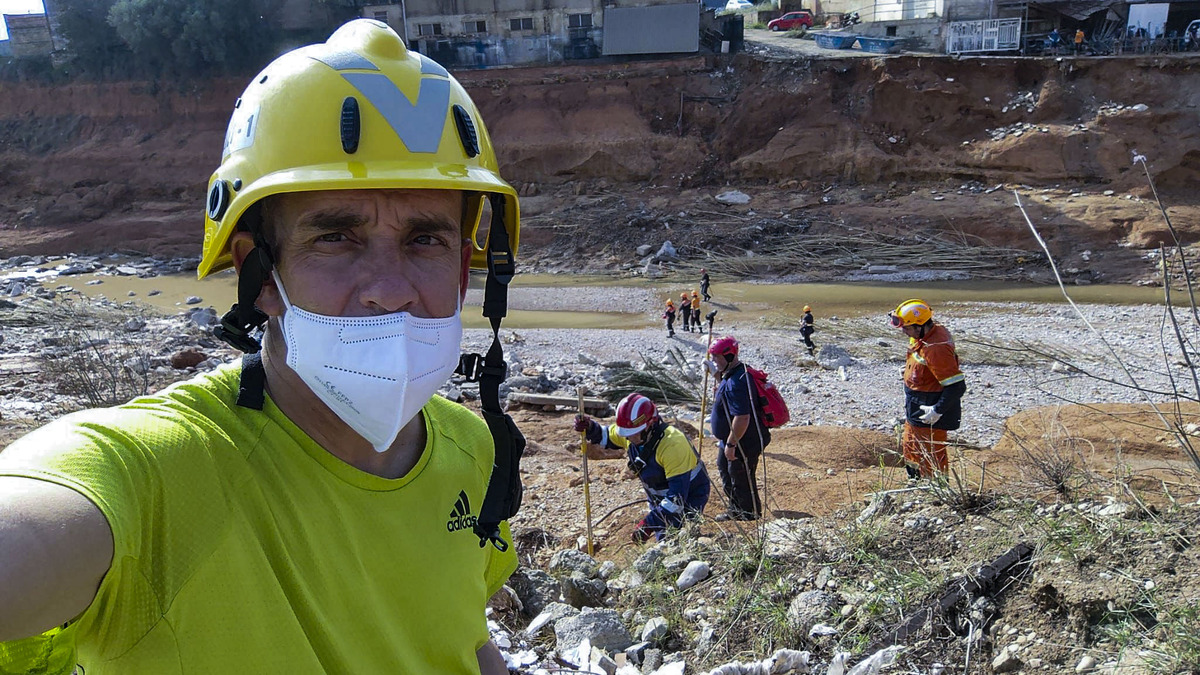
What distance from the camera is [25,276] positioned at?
2683cm

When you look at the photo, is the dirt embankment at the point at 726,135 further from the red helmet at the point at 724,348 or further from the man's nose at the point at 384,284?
the man's nose at the point at 384,284

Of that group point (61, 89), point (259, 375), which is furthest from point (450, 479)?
point (61, 89)

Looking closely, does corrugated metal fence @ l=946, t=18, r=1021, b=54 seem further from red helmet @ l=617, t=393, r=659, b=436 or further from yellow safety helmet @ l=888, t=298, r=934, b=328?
red helmet @ l=617, t=393, r=659, b=436

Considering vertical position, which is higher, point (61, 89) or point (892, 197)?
point (61, 89)

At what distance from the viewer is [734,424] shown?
6.64m

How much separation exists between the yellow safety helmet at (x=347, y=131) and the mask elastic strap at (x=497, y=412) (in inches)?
7.9

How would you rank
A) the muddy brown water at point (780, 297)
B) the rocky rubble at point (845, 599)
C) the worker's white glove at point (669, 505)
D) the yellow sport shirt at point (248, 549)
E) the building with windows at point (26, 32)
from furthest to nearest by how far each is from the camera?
the building with windows at point (26, 32) < the muddy brown water at point (780, 297) < the worker's white glove at point (669, 505) < the rocky rubble at point (845, 599) < the yellow sport shirt at point (248, 549)

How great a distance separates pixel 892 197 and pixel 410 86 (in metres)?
26.3

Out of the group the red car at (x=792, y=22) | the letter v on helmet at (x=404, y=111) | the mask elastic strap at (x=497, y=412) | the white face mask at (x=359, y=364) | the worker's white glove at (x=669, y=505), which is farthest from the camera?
the red car at (x=792, y=22)

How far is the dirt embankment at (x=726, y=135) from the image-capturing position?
24594 mm

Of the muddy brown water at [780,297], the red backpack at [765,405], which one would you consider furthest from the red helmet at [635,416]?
the muddy brown water at [780,297]

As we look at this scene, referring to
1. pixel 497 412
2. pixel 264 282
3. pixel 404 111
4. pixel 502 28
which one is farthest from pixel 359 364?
pixel 502 28

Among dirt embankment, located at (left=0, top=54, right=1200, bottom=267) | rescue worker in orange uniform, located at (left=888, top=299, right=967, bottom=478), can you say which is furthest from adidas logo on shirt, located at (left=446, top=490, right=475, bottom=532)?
dirt embankment, located at (left=0, top=54, right=1200, bottom=267)

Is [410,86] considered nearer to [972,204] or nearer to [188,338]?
[188,338]
